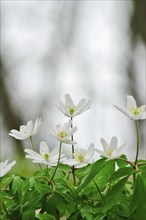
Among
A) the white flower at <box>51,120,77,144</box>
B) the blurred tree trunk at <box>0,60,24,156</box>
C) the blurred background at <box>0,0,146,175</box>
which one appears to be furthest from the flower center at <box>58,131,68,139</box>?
the blurred background at <box>0,0,146,175</box>

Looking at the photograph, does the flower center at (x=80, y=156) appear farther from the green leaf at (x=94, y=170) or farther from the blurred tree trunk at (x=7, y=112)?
the blurred tree trunk at (x=7, y=112)

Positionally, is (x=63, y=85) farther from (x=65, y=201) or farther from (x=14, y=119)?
(x=65, y=201)

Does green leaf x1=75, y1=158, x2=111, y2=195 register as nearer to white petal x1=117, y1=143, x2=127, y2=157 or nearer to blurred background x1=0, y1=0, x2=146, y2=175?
white petal x1=117, y1=143, x2=127, y2=157

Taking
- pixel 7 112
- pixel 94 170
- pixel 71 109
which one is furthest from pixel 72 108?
pixel 7 112

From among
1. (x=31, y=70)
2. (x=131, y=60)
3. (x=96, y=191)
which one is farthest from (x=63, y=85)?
(x=96, y=191)

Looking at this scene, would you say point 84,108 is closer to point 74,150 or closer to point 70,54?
point 74,150

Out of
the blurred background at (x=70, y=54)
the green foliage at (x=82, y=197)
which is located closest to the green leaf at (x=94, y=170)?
the green foliage at (x=82, y=197)
